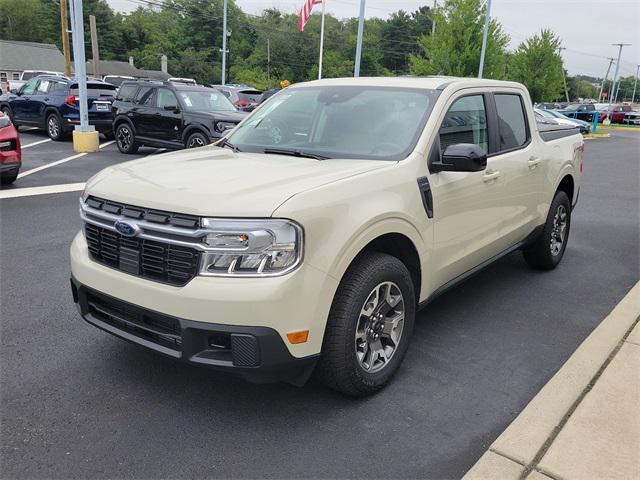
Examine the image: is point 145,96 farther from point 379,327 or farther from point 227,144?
point 379,327

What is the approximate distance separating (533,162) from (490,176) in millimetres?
941

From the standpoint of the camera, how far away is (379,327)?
3367mm

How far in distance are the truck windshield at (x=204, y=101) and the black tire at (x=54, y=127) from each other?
496 cm

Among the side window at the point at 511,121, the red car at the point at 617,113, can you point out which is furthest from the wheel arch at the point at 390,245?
the red car at the point at 617,113

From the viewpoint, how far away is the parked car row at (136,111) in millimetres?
12359

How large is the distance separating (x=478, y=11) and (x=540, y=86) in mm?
8337

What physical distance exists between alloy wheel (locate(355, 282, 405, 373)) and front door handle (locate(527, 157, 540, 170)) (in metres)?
2.21

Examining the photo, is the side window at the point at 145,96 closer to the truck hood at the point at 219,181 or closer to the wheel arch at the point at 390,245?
the truck hood at the point at 219,181

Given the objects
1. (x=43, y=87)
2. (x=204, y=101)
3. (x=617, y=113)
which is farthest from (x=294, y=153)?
(x=617, y=113)

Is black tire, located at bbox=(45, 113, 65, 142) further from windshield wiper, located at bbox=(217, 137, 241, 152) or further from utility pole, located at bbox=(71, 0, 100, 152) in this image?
windshield wiper, located at bbox=(217, 137, 241, 152)

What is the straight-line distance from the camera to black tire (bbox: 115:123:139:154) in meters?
13.8

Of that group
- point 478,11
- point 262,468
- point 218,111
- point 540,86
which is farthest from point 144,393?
point 540,86

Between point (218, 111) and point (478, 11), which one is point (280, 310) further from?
point (478, 11)

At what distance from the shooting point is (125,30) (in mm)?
89938
